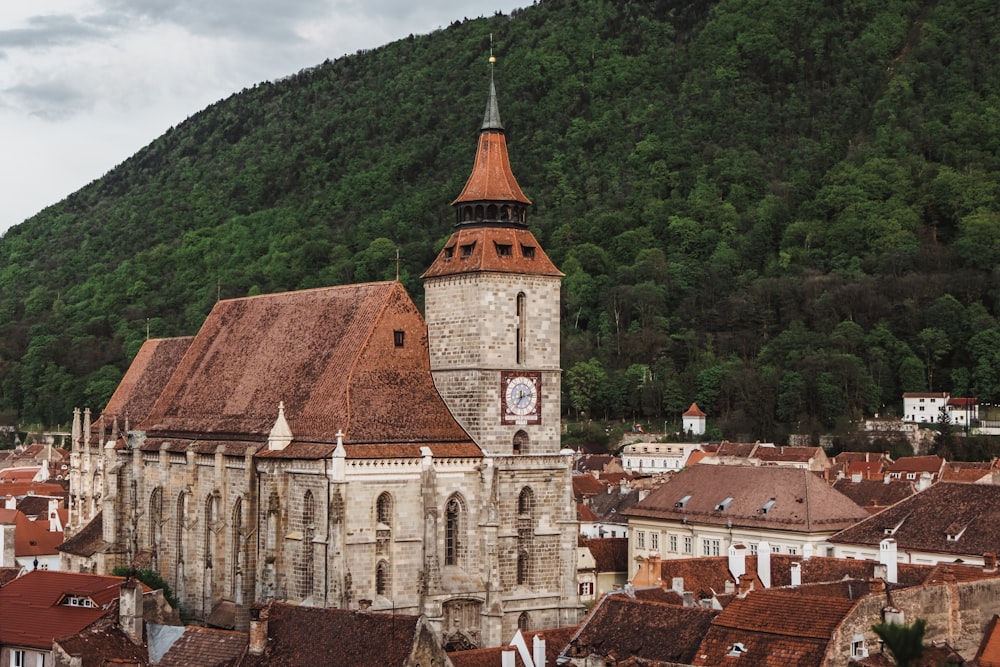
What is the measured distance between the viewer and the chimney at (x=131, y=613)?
42.2m

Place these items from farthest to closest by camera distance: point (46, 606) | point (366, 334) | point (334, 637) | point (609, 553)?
point (609, 553)
point (366, 334)
point (46, 606)
point (334, 637)

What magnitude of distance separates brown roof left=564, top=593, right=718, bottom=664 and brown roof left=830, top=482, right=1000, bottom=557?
22.3 meters

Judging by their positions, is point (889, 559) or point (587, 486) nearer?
point (889, 559)

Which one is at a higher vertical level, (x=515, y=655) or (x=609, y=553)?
(x=609, y=553)

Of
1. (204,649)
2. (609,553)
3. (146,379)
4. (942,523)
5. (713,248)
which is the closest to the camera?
(204,649)

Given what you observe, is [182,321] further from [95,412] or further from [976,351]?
[976,351]

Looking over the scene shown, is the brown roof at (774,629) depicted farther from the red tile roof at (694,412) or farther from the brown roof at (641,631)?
the red tile roof at (694,412)

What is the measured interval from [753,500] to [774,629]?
37.7 m

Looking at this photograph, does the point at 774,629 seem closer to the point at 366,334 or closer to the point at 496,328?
the point at 496,328

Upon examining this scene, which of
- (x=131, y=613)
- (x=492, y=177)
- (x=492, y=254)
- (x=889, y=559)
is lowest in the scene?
(x=131, y=613)

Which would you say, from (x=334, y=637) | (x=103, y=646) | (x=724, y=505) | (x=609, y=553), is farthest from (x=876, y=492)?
(x=103, y=646)

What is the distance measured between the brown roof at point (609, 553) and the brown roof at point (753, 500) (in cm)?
215

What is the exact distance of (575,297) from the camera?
529 ft

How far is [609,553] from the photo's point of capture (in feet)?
247
